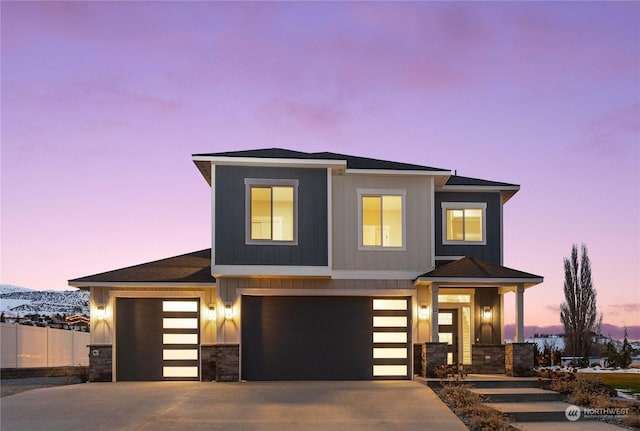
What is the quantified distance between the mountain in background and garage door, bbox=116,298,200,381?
836 inches

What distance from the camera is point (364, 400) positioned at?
45.1 feet

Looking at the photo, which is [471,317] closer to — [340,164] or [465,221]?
[465,221]

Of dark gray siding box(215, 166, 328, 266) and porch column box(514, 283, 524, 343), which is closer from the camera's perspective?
dark gray siding box(215, 166, 328, 266)

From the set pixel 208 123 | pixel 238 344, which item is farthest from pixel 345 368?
pixel 208 123

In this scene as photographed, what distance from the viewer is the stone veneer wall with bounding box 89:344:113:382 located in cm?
1750

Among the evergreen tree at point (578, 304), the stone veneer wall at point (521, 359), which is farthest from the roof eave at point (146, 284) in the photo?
the evergreen tree at point (578, 304)

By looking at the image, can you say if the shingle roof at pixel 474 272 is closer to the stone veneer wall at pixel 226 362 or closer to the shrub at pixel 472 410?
the shrub at pixel 472 410

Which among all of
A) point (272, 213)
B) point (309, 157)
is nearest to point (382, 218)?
point (309, 157)

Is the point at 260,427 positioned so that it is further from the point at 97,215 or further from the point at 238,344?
the point at 97,215

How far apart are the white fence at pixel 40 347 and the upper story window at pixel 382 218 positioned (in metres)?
9.68

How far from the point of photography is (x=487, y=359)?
18.1 m

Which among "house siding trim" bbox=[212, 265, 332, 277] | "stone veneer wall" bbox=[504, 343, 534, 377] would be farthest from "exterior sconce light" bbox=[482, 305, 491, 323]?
"house siding trim" bbox=[212, 265, 332, 277]

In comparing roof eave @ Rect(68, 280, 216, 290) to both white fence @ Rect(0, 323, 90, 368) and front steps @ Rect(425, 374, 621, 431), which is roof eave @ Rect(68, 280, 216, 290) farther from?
front steps @ Rect(425, 374, 621, 431)

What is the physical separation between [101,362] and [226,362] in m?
3.40
